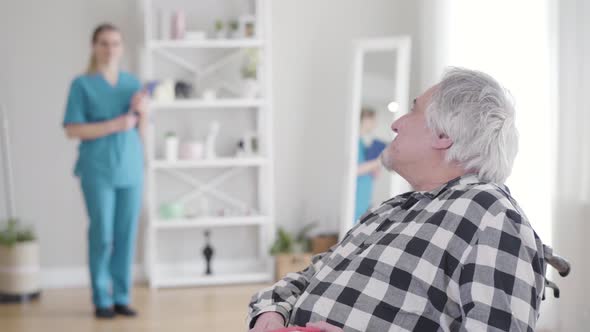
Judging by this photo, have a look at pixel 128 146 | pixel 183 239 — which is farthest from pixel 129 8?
pixel 183 239

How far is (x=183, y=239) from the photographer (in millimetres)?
5254

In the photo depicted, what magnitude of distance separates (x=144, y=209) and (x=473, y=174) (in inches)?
147

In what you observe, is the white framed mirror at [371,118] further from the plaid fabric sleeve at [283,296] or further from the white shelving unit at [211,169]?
the plaid fabric sleeve at [283,296]

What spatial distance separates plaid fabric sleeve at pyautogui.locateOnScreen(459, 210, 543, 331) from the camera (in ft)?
4.86

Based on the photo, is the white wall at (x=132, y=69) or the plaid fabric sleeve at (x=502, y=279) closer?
the plaid fabric sleeve at (x=502, y=279)

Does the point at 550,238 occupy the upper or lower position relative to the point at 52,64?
lower

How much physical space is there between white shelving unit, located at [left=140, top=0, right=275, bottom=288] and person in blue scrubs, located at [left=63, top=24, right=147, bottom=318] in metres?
0.59

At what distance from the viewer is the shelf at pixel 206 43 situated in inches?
192

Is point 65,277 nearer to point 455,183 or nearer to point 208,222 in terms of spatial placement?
point 208,222

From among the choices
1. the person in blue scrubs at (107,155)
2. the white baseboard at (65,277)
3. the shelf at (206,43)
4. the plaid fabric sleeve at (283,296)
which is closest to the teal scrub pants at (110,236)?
the person in blue scrubs at (107,155)

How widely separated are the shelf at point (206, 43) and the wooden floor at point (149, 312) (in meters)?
1.49

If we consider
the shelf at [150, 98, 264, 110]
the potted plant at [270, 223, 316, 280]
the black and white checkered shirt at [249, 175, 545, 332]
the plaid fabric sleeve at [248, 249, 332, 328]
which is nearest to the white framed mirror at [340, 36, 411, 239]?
the potted plant at [270, 223, 316, 280]

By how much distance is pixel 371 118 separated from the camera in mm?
5023

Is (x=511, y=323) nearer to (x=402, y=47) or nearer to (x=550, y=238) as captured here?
(x=550, y=238)
